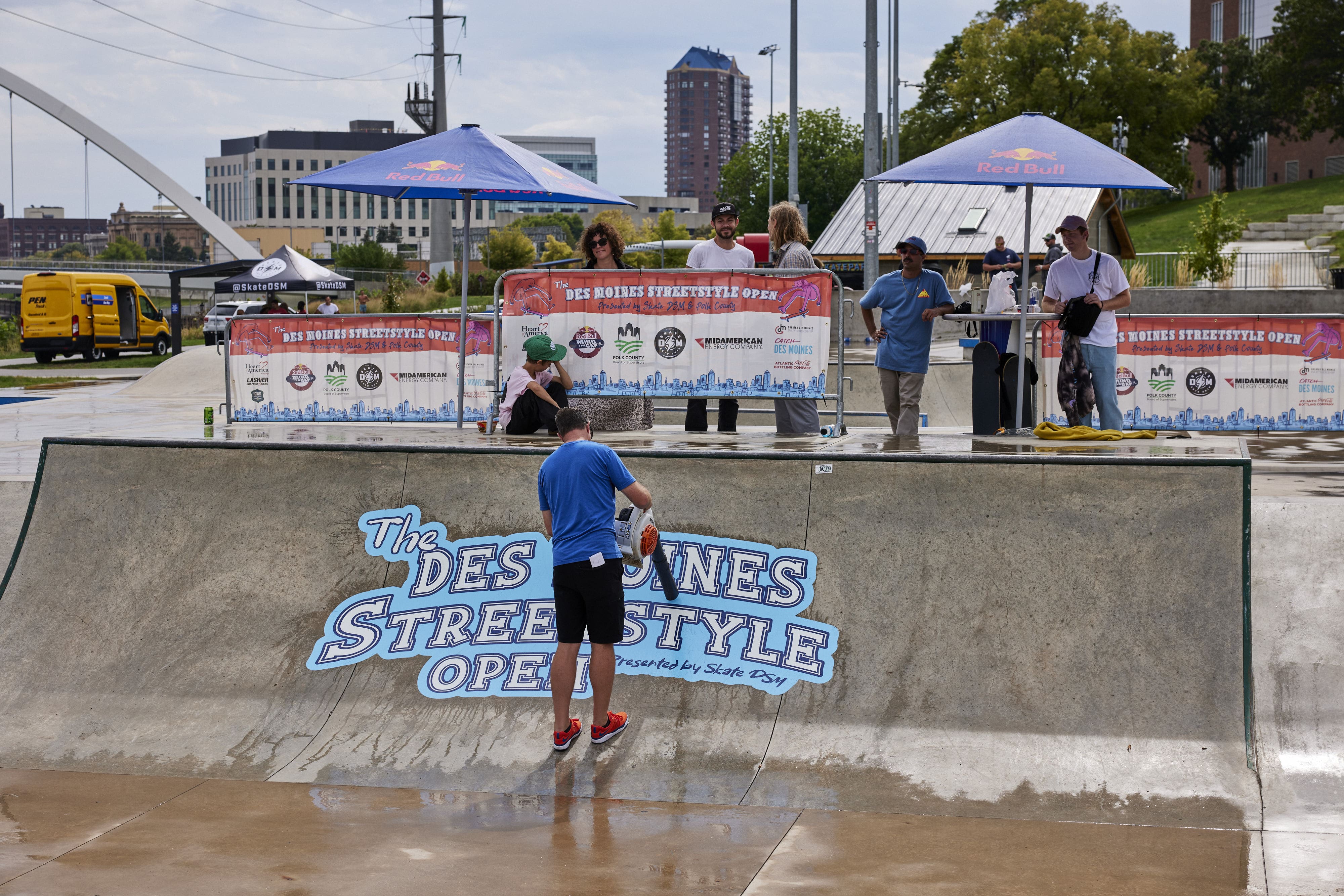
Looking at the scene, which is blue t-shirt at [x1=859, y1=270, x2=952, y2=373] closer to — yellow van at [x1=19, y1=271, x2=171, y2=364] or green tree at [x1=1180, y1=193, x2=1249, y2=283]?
green tree at [x1=1180, y1=193, x2=1249, y2=283]

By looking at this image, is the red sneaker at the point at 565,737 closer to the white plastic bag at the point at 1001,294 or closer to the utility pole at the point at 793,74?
the white plastic bag at the point at 1001,294

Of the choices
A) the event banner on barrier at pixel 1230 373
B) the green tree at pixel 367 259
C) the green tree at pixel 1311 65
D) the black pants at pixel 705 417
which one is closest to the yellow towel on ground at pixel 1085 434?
the event banner on barrier at pixel 1230 373

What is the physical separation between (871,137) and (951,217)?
65.3 feet

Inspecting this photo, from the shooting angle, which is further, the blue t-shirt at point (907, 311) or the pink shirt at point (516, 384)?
the pink shirt at point (516, 384)

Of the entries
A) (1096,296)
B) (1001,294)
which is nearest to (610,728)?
(1096,296)

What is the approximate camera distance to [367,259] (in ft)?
327

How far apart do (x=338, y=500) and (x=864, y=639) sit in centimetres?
375

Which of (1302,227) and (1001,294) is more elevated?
(1302,227)

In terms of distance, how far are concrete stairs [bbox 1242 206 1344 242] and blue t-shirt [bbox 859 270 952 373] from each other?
129ft

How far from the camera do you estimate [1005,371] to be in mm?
10211

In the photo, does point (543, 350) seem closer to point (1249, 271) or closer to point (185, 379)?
point (185, 379)

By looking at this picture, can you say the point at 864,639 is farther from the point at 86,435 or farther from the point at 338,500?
the point at 86,435

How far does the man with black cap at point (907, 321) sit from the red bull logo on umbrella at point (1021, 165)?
756 millimetres

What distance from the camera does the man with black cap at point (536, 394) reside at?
9.67 metres
